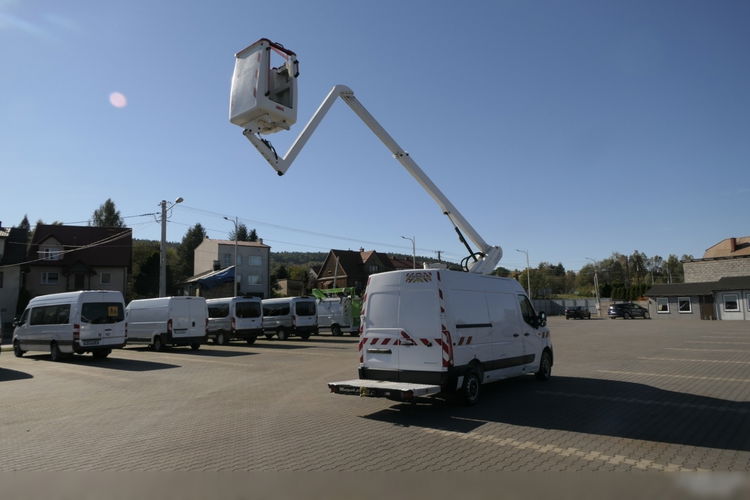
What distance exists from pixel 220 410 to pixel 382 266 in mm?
69479

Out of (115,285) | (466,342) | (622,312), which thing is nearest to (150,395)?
(466,342)

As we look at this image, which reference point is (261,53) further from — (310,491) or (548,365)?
(548,365)

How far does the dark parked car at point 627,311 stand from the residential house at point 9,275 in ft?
191

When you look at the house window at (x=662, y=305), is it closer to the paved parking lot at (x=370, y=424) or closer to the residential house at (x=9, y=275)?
the paved parking lot at (x=370, y=424)

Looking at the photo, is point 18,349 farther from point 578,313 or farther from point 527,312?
point 578,313

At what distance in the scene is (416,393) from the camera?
8047mm

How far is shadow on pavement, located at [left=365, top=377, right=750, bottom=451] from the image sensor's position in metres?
6.93

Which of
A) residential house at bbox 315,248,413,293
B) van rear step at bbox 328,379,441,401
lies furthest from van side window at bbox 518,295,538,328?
residential house at bbox 315,248,413,293

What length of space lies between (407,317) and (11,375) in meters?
13.2

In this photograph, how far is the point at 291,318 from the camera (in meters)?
30.2

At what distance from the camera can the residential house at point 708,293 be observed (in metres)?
47.6

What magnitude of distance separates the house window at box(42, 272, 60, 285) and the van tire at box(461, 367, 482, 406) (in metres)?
47.6

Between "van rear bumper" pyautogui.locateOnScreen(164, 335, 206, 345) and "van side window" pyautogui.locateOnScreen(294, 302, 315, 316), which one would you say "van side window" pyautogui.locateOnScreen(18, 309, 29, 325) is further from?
"van side window" pyautogui.locateOnScreen(294, 302, 315, 316)

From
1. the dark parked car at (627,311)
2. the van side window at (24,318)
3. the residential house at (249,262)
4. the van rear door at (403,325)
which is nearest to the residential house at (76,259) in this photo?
the residential house at (249,262)
